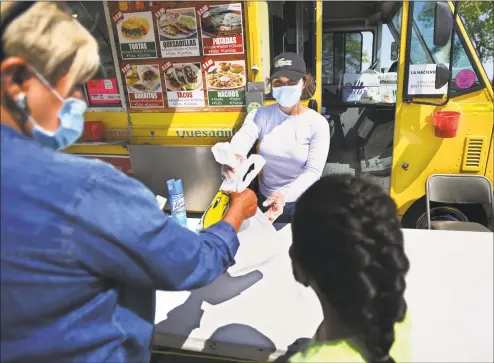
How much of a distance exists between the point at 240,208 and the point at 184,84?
1956 millimetres

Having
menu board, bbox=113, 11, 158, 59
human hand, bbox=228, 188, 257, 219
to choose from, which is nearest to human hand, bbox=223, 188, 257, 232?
human hand, bbox=228, 188, 257, 219

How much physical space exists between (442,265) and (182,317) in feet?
4.10

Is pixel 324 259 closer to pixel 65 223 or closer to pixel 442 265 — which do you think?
pixel 65 223

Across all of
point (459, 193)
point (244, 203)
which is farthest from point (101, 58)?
point (459, 193)

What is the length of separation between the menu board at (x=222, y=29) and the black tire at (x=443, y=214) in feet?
6.63

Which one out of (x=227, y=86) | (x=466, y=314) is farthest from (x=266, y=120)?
(x=466, y=314)

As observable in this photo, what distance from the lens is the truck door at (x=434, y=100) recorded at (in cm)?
274

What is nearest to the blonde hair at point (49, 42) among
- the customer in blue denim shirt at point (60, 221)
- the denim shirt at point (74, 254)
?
the customer in blue denim shirt at point (60, 221)

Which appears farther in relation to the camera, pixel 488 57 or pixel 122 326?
pixel 488 57

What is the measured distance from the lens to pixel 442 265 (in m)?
1.71

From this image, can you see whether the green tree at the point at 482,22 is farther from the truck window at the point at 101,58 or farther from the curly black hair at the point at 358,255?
the curly black hair at the point at 358,255

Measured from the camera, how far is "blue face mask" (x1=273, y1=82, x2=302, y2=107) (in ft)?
7.48

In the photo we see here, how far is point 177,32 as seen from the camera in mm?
2838

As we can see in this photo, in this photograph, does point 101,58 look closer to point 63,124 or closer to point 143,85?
point 143,85
